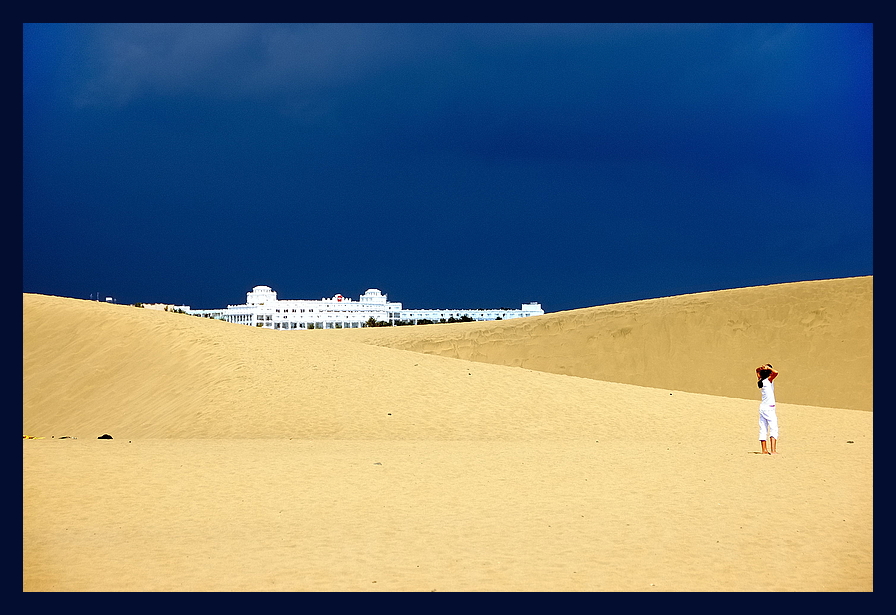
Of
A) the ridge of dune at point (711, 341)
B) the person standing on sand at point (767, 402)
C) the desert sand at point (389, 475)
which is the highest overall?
the ridge of dune at point (711, 341)

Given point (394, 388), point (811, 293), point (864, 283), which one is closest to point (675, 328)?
point (811, 293)

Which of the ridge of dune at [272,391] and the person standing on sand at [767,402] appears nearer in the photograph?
the person standing on sand at [767,402]

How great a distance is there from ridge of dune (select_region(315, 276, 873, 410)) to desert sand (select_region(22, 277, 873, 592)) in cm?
368

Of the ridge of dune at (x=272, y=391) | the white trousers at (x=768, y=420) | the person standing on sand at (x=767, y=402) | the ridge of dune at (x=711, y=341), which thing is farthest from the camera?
the ridge of dune at (x=711, y=341)

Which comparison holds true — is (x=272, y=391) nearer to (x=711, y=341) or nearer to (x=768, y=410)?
(x=768, y=410)

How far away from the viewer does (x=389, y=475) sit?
13555mm

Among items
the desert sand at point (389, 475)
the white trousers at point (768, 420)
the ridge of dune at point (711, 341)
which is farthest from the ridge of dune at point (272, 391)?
the ridge of dune at point (711, 341)

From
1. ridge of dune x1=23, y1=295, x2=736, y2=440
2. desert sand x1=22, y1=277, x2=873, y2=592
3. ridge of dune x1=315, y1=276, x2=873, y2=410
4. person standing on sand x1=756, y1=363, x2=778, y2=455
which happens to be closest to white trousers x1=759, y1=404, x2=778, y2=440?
person standing on sand x1=756, y1=363, x2=778, y2=455

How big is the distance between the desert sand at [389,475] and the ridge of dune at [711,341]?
12.1 ft

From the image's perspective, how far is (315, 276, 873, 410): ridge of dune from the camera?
4028 cm

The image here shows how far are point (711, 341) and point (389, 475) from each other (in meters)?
33.7

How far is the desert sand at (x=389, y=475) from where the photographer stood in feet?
25.8

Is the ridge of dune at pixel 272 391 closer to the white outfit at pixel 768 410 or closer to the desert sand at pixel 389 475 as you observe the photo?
the desert sand at pixel 389 475

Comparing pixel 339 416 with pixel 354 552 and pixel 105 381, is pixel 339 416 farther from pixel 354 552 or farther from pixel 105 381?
pixel 354 552
